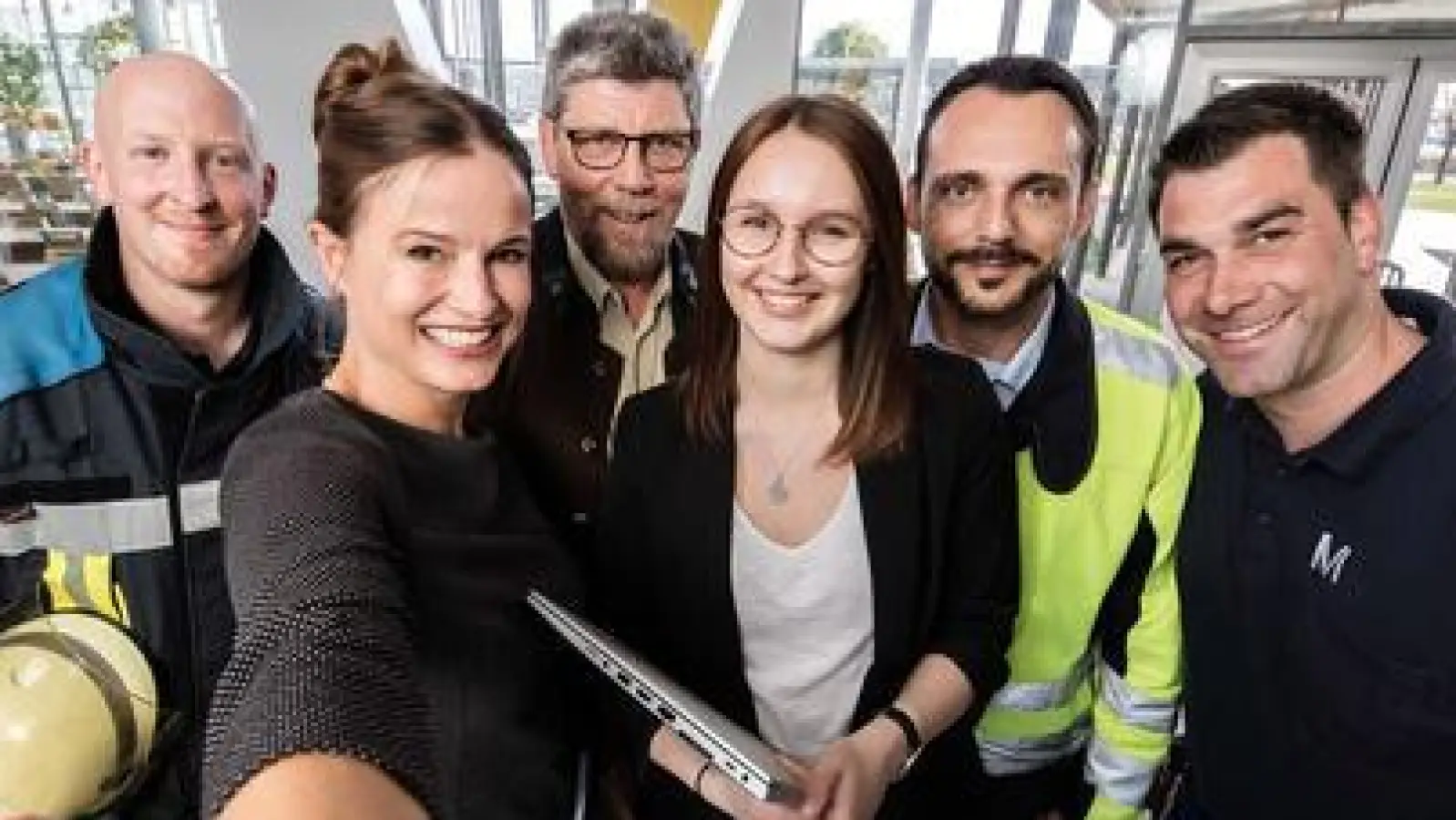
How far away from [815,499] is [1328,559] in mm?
695

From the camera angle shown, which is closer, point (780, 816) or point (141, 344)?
point (780, 816)

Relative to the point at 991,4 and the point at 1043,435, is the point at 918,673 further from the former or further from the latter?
the point at 991,4

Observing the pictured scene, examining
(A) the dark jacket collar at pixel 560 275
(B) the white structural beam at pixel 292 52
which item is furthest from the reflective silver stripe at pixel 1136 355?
(B) the white structural beam at pixel 292 52

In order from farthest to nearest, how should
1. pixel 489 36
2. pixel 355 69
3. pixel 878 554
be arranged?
pixel 489 36 → pixel 878 554 → pixel 355 69

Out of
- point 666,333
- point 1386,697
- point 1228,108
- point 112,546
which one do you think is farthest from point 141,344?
point 1386,697

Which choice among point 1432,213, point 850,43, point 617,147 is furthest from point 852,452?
point 850,43

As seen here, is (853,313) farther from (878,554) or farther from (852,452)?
(878,554)

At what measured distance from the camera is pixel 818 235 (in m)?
1.11

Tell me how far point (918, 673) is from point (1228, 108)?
2.94 ft

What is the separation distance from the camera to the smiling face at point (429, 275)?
92 centimetres

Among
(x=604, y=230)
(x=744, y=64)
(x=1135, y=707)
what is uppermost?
(x=744, y=64)

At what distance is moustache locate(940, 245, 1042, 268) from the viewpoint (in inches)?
50.8

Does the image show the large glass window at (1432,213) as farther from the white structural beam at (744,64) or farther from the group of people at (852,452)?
the white structural beam at (744,64)

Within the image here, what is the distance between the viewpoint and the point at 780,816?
0.93 m
